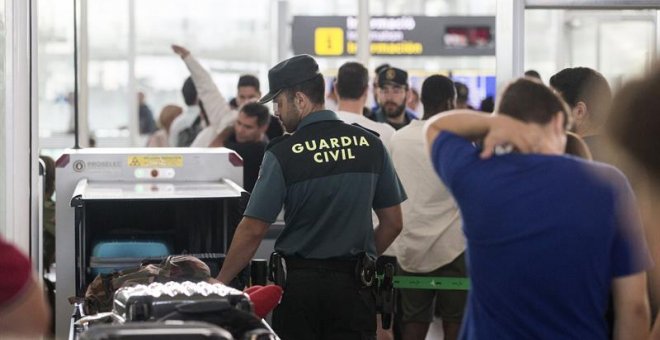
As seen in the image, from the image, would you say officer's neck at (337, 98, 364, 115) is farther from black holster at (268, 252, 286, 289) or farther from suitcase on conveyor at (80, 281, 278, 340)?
suitcase on conveyor at (80, 281, 278, 340)

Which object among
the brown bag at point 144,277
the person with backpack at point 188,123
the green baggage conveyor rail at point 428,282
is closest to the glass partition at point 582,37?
the person with backpack at point 188,123

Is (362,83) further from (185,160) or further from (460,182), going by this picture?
(460,182)

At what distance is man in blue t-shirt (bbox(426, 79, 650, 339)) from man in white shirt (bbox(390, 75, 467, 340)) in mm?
3324

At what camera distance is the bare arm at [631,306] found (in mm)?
3420

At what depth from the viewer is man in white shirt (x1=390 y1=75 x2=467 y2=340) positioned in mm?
6887

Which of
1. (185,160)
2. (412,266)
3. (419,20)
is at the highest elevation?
(419,20)

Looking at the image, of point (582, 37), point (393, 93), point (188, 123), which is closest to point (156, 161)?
point (393, 93)

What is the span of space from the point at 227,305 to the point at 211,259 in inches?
88.3

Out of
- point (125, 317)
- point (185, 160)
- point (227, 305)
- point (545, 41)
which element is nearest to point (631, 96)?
point (227, 305)

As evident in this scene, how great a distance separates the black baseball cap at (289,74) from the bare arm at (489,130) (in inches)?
77.2

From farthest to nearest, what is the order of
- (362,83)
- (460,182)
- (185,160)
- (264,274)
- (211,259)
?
(362,83)
(185,160)
(211,259)
(264,274)
(460,182)

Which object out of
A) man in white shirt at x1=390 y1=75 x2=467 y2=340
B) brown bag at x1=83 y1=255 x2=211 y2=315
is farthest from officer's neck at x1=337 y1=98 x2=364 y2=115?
brown bag at x1=83 y1=255 x2=211 y2=315

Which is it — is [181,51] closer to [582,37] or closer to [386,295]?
[386,295]

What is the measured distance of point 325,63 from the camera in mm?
16766
